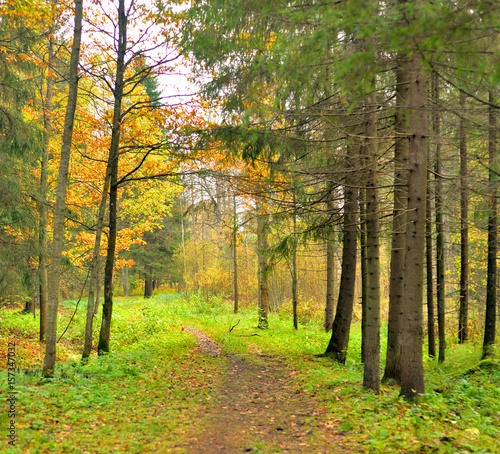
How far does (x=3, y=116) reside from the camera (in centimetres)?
860

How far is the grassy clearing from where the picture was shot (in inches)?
164

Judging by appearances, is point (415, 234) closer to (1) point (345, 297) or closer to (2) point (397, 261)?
(2) point (397, 261)

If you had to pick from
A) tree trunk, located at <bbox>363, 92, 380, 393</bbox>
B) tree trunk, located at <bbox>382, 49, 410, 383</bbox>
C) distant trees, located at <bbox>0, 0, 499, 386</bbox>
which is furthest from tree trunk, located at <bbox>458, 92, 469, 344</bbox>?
tree trunk, located at <bbox>363, 92, 380, 393</bbox>

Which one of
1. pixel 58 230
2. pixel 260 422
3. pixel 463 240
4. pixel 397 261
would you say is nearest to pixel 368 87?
pixel 397 261

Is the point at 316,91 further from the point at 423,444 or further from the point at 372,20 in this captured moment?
the point at 423,444

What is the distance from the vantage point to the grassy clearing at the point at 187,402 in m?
4.16

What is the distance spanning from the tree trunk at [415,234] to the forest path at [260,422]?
169cm

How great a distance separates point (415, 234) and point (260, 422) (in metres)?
3.72

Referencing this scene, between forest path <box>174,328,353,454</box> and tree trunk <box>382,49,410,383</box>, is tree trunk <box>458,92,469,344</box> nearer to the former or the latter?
tree trunk <box>382,49,410,383</box>

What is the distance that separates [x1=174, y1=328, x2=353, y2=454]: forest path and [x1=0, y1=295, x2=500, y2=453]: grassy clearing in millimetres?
180

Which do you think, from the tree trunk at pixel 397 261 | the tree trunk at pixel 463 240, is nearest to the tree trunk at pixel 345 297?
the tree trunk at pixel 397 261

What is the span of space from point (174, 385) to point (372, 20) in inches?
272

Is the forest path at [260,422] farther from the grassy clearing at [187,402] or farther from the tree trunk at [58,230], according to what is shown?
the tree trunk at [58,230]

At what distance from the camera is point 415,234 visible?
5250mm
